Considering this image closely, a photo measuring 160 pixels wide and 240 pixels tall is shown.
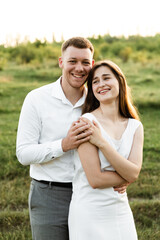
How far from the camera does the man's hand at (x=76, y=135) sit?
242 cm

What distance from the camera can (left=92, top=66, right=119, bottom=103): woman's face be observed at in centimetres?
255

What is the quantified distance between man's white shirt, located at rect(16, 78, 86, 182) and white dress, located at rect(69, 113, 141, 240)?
225mm

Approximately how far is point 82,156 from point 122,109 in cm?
52

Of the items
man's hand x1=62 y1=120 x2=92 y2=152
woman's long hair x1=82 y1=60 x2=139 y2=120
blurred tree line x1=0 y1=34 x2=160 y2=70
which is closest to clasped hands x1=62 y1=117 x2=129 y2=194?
man's hand x1=62 y1=120 x2=92 y2=152

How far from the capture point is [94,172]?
7.75 feet

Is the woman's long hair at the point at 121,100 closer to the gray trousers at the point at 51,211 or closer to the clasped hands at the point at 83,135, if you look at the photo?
the clasped hands at the point at 83,135

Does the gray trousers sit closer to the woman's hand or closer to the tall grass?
the woman's hand

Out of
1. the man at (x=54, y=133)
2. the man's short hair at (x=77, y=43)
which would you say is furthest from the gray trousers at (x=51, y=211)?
the man's short hair at (x=77, y=43)

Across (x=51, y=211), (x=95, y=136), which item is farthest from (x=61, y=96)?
(x=51, y=211)

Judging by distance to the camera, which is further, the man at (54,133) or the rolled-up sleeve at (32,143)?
the man at (54,133)

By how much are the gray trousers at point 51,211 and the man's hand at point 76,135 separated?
0.41m

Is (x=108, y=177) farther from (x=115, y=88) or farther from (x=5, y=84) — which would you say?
(x=5, y=84)

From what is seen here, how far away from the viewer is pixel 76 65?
2.71 m

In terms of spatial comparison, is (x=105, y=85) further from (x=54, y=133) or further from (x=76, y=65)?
(x=54, y=133)
